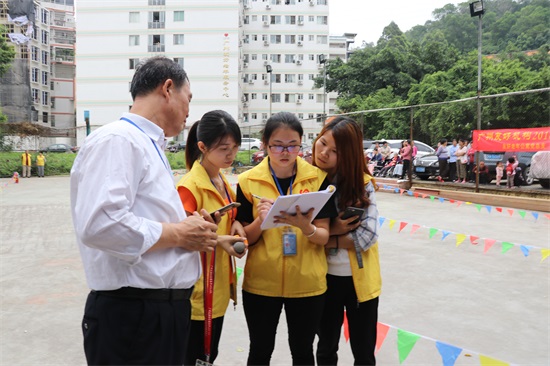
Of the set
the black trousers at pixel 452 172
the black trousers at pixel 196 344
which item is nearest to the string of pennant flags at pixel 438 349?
the black trousers at pixel 196 344

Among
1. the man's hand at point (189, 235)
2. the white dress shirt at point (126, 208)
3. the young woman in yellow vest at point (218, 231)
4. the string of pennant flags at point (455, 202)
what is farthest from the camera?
the string of pennant flags at point (455, 202)

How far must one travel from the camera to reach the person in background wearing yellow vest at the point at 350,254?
2.51 metres

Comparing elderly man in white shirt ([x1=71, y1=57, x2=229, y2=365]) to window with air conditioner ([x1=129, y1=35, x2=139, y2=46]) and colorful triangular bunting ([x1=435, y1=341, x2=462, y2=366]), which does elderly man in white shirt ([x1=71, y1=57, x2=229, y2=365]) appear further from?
window with air conditioner ([x1=129, y1=35, x2=139, y2=46])

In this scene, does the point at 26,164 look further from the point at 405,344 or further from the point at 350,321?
the point at 350,321

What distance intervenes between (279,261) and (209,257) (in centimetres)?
36

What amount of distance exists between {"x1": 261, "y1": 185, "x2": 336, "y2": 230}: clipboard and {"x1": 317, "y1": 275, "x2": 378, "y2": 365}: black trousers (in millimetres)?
534

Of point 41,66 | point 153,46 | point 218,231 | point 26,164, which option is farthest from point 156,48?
point 218,231

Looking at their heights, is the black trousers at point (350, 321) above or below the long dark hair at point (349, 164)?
below

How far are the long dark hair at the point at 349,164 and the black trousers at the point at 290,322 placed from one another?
54 cm

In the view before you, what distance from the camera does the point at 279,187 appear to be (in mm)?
2504

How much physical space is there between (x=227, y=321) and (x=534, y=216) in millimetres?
7624

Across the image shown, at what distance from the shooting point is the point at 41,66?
5381cm

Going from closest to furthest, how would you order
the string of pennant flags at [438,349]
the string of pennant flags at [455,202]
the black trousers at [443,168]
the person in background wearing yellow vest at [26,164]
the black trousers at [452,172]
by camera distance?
1. the string of pennant flags at [438,349]
2. the string of pennant flags at [455,202]
3. the black trousers at [452,172]
4. the black trousers at [443,168]
5. the person in background wearing yellow vest at [26,164]

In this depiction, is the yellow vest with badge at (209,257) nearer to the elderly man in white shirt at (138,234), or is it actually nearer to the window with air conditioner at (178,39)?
the elderly man in white shirt at (138,234)
